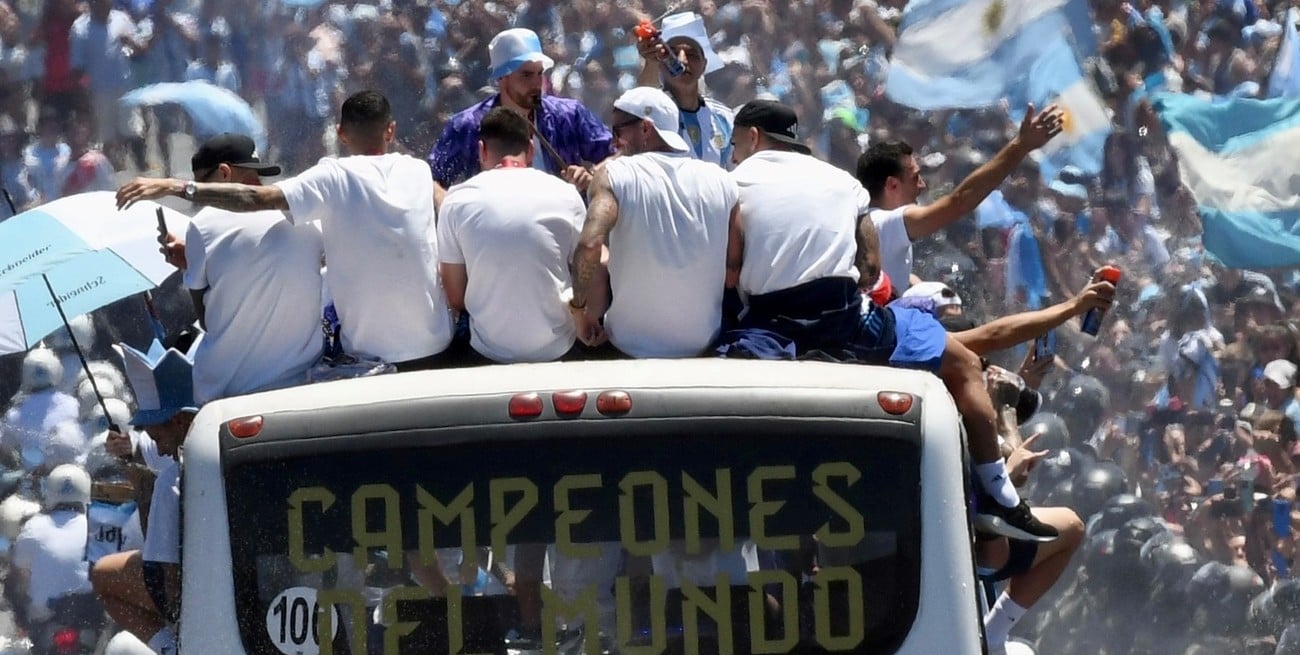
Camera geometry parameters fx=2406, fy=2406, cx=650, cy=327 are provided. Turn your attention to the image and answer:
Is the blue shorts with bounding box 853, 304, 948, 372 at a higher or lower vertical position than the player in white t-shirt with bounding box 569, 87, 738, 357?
lower

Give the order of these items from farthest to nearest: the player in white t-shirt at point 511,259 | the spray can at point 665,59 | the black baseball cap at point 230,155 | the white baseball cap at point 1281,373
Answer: the white baseball cap at point 1281,373
the spray can at point 665,59
the black baseball cap at point 230,155
the player in white t-shirt at point 511,259

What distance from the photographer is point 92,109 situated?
1783 cm

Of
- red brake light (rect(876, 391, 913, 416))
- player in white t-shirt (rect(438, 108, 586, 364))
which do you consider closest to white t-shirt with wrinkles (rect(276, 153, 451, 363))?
player in white t-shirt (rect(438, 108, 586, 364))

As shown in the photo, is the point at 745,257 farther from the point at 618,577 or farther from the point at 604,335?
the point at 618,577

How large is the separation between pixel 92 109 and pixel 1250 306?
8484 millimetres

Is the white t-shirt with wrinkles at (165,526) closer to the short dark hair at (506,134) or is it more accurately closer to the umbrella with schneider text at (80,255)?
the short dark hair at (506,134)

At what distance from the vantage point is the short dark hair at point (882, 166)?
8961 mm

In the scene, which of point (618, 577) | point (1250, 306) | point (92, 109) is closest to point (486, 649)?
point (618, 577)

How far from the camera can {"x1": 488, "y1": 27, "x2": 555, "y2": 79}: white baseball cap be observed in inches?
377

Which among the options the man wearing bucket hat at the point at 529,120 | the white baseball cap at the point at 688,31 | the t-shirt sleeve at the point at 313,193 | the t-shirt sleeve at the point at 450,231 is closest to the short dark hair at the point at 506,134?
the t-shirt sleeve at the point at 450,231

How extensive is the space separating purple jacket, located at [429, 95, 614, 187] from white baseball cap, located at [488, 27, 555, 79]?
0.56 feet

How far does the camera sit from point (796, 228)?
7.56 metres

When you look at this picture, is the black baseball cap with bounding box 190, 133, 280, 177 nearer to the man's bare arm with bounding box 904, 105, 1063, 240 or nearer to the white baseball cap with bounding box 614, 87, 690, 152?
the white baseball cap with bounding box 614, 87, 690, 152

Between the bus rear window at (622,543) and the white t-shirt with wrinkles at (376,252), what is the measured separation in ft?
3.68
